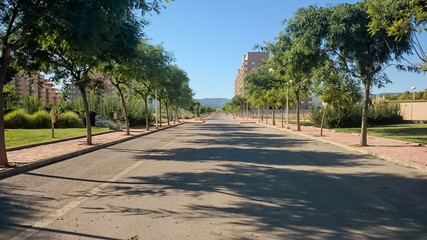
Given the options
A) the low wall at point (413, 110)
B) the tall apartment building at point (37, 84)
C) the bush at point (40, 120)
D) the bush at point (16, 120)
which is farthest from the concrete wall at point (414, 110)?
the bush at point (16, 120)

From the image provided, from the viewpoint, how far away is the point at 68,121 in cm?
3488

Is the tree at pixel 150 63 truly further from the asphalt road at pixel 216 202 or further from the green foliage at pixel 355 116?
the green foliage at pixel 355 116

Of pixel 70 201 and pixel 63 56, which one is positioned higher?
pixel 63 56

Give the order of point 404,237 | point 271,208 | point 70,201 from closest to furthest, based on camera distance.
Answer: point 404,237 < point 271,208 < point 70,201

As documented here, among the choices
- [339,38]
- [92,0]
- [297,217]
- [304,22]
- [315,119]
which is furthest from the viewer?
[315,119]

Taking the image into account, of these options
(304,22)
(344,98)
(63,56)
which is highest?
(304,22)

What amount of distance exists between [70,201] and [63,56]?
12516mm

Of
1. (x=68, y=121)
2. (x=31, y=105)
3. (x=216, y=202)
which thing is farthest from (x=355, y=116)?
(x=216, y=202)

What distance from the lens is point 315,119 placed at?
39125 mm

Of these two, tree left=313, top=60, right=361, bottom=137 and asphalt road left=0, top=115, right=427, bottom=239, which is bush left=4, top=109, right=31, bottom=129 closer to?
asphalt road left=0, top=115, right=427, bottom=239

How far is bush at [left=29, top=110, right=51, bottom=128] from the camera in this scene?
3168cm

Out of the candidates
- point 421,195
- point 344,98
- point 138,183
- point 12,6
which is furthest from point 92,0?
point 344,98

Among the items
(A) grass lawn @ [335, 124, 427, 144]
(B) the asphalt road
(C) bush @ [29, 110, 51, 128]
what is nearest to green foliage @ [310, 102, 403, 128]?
(A) grass lawn @ [335, 124, 427, 144]

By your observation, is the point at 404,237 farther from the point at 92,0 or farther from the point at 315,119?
the point at 315,119
